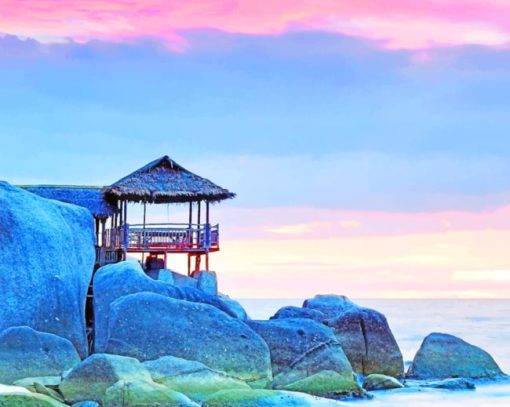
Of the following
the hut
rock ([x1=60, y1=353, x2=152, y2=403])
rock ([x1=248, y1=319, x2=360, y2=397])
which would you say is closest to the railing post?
the hut

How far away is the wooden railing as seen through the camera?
34.5 m

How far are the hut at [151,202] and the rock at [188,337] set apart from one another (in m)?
12.8

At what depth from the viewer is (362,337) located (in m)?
26.0

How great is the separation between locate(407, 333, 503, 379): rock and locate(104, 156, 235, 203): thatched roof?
10.5 meters

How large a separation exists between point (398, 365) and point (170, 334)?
280 inches

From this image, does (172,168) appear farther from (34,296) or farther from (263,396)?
(263,396)

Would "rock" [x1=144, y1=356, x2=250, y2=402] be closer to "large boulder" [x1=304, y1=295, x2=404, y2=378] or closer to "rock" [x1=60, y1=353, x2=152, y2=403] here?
"rock" [x1=60, y1=353, x2=152, y2=403]

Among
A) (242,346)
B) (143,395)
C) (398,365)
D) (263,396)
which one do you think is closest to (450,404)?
(398,365)

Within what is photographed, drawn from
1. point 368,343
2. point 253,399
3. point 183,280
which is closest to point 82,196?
point 183,280

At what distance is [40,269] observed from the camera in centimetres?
2514

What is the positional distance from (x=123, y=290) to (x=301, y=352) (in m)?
4.12

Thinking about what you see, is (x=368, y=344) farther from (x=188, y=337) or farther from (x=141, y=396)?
(x=141, y=396)

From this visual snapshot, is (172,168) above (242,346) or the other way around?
above

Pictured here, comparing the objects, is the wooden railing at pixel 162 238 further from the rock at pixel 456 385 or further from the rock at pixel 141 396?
the rock at pixel 141 396
